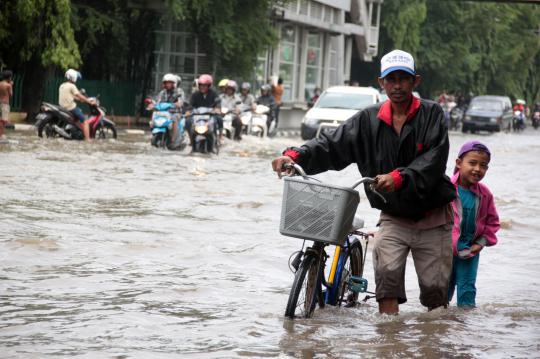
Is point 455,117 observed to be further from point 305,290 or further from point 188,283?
point 305,290

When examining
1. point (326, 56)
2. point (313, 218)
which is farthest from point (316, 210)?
point (326, 56)

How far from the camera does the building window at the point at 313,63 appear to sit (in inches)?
2163

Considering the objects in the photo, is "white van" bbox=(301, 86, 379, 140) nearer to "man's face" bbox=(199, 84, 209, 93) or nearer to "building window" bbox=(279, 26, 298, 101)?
"man's face" bbox=(199, 84, 209, 93)

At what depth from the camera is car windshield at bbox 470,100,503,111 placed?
52.4 metres

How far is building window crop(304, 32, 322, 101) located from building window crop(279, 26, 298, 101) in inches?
83.1

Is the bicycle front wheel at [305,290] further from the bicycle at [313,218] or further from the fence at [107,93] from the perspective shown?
the fence at [107,93]

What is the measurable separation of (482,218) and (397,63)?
5.11 feet

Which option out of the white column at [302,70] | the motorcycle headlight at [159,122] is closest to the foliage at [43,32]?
the motorcycle headlight at [159,122]

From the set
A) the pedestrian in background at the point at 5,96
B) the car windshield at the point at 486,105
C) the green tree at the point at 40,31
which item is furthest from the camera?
the car windshield at the point at 486,105

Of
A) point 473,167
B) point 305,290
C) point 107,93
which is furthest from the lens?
point 107,93

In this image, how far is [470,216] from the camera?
308 inches

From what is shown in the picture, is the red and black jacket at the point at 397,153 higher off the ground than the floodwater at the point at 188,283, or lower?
higher

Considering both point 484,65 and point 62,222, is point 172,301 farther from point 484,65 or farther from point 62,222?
point 484,65

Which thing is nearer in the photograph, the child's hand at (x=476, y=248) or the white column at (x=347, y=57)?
the child's hand at (x=476, y=248)
